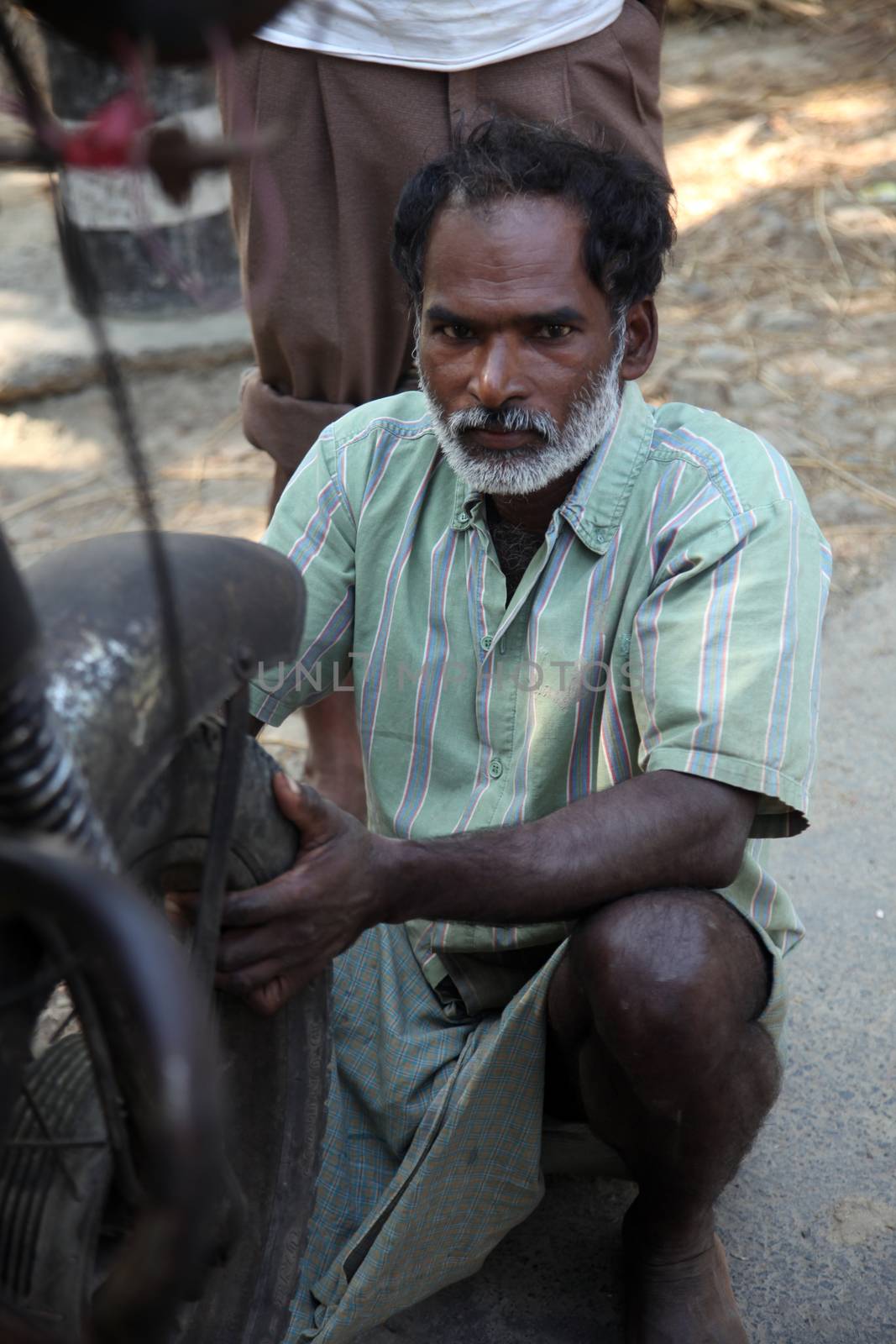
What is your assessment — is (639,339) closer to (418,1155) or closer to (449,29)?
(449,29)

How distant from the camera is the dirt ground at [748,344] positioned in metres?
3.93

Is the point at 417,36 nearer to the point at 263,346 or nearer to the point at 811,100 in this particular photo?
the point at 263,346

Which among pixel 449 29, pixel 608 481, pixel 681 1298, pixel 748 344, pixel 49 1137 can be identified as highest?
pixel 449 29

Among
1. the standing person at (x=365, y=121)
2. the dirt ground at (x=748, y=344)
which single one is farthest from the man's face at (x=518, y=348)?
the dirt ground at (x=748, y=344)

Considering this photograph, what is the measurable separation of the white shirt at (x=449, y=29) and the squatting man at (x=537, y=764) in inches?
11.9

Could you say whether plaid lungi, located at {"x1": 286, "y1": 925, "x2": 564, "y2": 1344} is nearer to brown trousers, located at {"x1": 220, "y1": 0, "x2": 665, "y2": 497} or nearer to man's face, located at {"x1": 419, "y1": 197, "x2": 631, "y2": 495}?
man's face, located at {"x1": 419, "y1": 197, "x2": 631, "y2": 495}

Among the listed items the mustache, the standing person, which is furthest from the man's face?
the standing person

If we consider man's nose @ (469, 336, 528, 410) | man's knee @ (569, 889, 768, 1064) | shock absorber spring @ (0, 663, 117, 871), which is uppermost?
shock absorber spring @ (0, 663, 117, 871)

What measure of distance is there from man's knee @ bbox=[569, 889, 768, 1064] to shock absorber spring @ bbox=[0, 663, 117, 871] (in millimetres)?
726

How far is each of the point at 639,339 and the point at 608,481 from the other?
1.02 ft

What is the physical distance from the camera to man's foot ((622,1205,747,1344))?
5.54 feet

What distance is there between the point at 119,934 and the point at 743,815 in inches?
39.0

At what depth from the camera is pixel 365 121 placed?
2.30 meters

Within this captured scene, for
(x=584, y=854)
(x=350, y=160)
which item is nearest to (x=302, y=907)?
(x=584, y=854)
